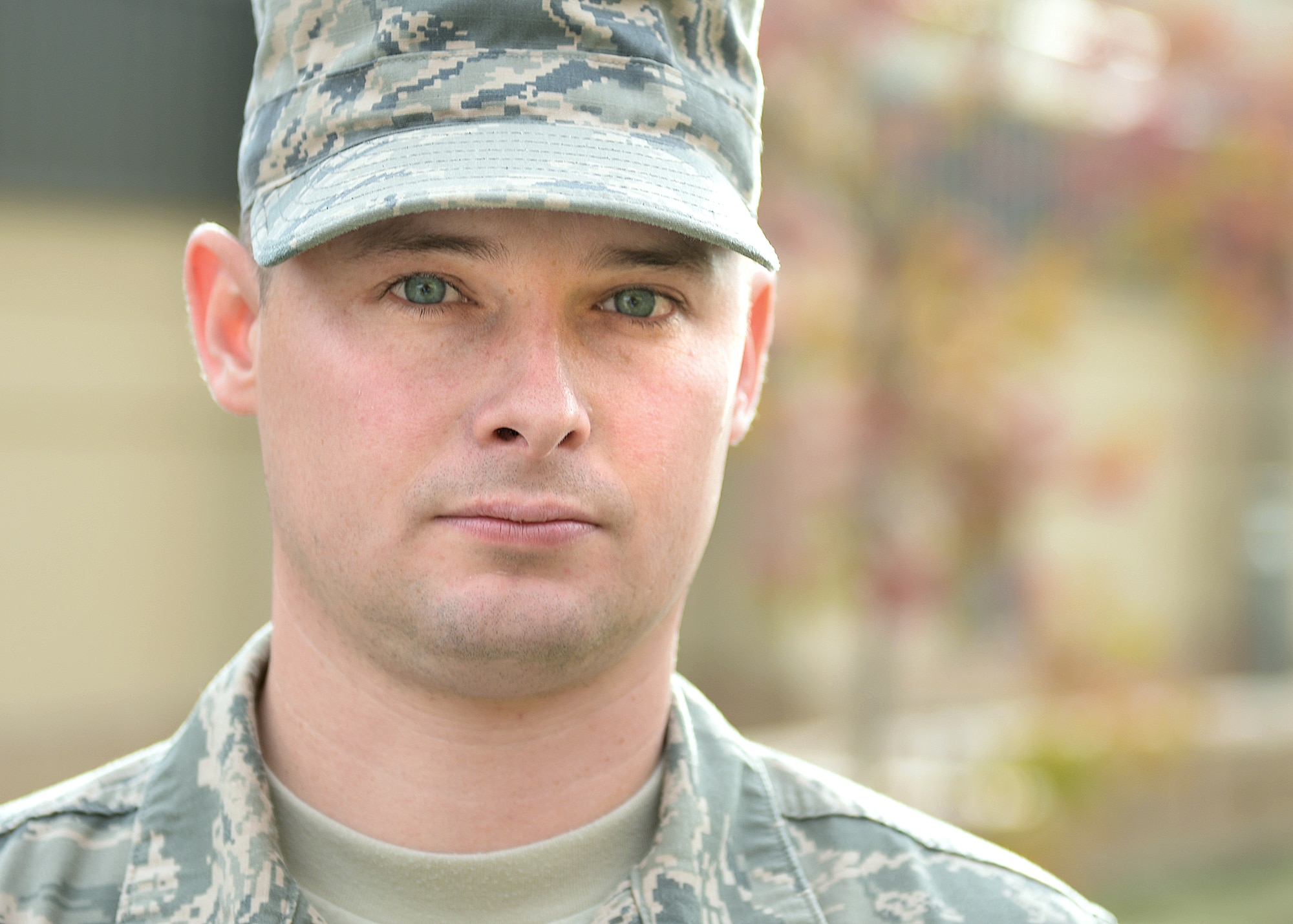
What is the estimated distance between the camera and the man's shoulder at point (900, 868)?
6.20ft

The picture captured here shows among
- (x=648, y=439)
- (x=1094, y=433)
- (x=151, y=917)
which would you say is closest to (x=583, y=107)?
(x=648, y=439)

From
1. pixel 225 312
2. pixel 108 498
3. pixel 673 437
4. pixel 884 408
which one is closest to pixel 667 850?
pixel 673 437

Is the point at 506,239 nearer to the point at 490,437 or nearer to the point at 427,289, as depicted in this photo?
the point at 427,289

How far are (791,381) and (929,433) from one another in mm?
581

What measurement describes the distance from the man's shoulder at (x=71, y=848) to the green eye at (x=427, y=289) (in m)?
0.73

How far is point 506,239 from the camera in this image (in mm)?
1652

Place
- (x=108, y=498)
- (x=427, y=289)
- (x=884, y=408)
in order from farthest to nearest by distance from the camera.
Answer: (x=108, y=498) → (x=884, y=408) → (x=427, y=289)

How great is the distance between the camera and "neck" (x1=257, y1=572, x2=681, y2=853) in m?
1.76

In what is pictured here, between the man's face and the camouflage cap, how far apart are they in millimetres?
70

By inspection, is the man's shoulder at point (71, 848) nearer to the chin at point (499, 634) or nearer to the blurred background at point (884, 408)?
the chin at point (499, 634)

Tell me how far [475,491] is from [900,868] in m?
0.78

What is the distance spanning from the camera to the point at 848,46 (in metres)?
5.62

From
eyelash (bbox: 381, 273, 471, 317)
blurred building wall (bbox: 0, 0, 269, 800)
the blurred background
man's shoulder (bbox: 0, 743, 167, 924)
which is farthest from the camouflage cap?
blurred building wall (bbox: 0, 0, 269, 800)

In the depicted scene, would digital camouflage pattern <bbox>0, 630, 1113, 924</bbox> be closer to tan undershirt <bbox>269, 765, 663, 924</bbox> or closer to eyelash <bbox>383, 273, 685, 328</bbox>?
tan undershirt <bbox>269, 765, 663, 924</bbox>
